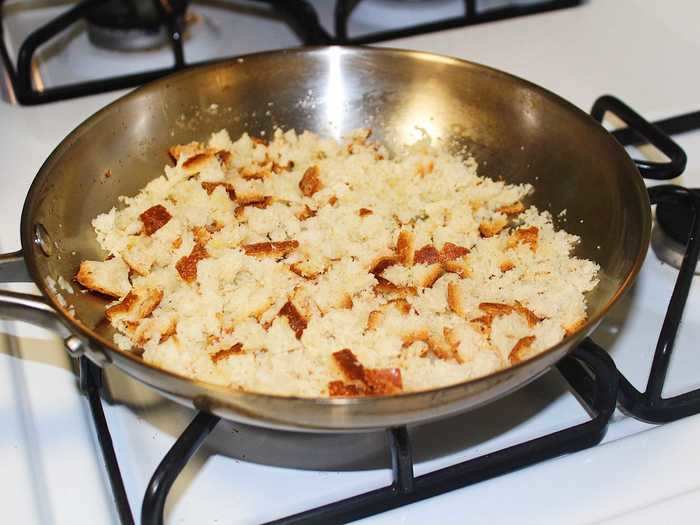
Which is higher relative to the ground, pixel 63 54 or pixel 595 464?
pixel 63 54

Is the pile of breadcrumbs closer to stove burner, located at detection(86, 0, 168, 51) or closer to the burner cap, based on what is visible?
the burner cap

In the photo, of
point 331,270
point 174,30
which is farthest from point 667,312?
point 174,30

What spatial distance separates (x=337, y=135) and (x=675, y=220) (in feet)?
1.33

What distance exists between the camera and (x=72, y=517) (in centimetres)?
→ 65

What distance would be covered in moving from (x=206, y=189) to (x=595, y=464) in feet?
1.62

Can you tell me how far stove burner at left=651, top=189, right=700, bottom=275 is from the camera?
0.90 m

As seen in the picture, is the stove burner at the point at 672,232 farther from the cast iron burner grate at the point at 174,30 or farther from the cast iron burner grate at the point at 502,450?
the cast iron burner grate at the point at 174,30

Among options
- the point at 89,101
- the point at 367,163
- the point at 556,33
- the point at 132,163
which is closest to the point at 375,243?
the point at 367,163

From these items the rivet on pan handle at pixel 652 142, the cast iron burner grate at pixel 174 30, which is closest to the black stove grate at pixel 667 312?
the rivet on pan handle at pixel 652 142

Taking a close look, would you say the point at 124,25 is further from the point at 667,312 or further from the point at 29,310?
the point at 667,312

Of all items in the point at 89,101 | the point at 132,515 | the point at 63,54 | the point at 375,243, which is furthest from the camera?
the point at 63,54

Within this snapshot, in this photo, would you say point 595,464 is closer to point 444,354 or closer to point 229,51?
point 444,354

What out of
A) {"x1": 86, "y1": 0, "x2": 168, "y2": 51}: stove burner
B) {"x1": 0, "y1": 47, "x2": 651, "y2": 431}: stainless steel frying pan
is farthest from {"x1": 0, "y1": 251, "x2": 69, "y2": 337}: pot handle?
{"x1": 86, "y1": 0, "x2": 168, "y2": 51}: stove burner

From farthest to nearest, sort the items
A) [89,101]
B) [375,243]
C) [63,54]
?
[63,54] → [89,101] → [375,243]
